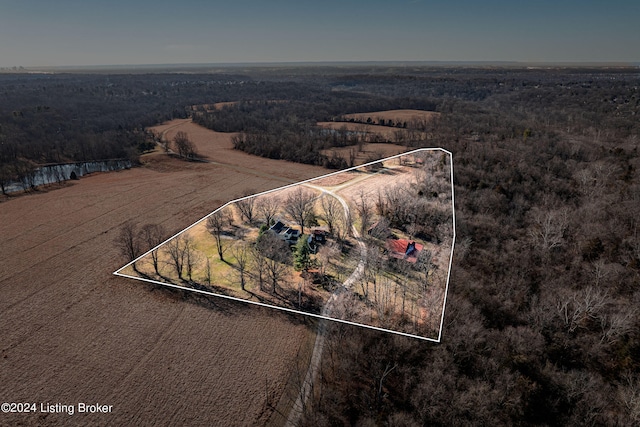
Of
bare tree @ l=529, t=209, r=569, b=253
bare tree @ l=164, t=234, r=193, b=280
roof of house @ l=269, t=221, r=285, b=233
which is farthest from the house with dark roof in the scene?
bare tree @ l=529, t=209, r=569, b=253

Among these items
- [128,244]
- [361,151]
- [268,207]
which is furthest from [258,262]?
[361,151]

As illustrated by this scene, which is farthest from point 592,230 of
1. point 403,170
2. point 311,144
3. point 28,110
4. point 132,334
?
point 28,110

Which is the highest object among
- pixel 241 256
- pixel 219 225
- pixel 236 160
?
pixel 219 225

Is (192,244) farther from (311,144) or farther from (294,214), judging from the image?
(311,144)

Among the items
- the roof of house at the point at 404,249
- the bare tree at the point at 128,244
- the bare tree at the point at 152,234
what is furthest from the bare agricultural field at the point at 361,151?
the roof of house at the point at 404,249

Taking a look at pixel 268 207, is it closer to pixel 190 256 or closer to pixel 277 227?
pixel 277 227
